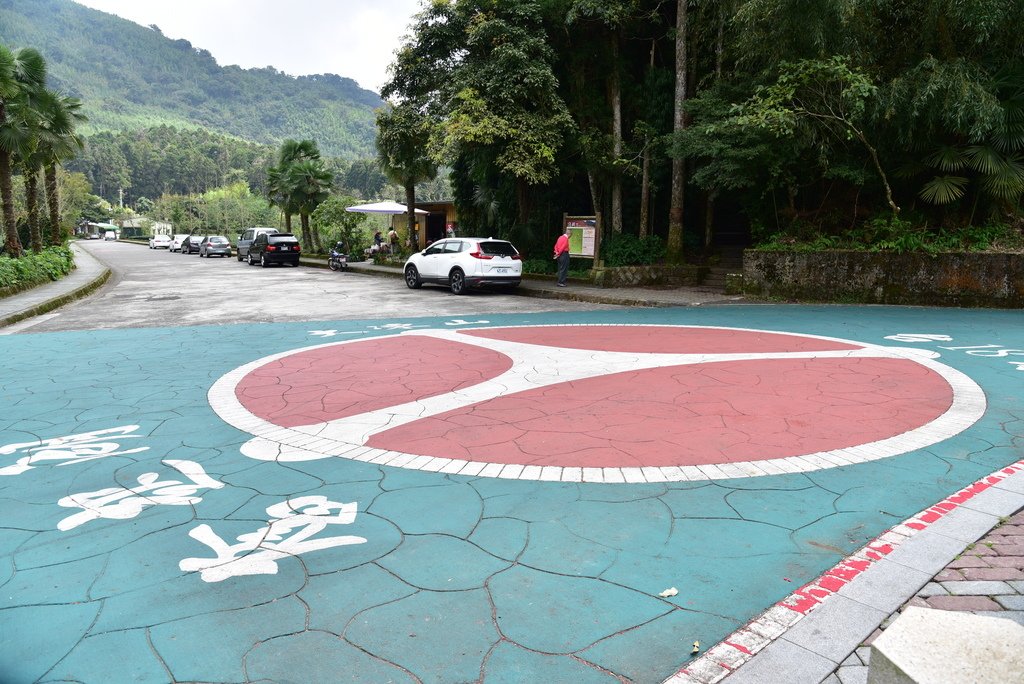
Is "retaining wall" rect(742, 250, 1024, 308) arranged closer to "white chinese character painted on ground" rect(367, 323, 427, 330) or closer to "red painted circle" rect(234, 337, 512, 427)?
"white chinese character painted on ground" rect(367, 323, 427, 330)

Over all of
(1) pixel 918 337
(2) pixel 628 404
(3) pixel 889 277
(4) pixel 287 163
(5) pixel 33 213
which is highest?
(4) pixel 287 163

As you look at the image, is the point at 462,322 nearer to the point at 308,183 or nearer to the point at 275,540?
the point at 275,540

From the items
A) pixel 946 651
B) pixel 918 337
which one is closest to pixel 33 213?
pixel 918 337

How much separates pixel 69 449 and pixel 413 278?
14738 millimetres

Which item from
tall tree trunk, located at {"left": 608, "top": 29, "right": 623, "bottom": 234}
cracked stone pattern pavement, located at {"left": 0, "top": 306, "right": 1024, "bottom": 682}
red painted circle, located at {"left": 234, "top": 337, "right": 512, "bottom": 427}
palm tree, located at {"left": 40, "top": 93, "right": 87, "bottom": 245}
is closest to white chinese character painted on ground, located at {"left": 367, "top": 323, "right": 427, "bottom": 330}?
red painted circle, located at {"left": 234, "top": 337, "right": 512, "bottom": 427}

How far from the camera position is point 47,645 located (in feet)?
7.79

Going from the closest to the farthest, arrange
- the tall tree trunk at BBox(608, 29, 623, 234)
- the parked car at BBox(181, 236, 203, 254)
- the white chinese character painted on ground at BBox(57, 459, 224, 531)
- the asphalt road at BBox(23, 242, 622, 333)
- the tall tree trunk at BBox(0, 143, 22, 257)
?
1. the white chinese character painted on ground at BBox(57, 459, 224, 531)
2. the asphalt road at BBox(23, 242, 622, 333)
3. the tall tree trunk at BBox(608, 29, 623, 234)
4. the tall tree trunk at BBox(0, 143, 22, 257)
5. the parked car at BBox(181, 236, 203, 254)

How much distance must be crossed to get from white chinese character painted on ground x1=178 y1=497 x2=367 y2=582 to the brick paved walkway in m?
2.18

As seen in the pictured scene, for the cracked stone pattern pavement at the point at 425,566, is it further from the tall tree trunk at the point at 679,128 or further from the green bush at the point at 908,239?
the tall tree trunk at the point at 679,128

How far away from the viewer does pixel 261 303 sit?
14.9 metres

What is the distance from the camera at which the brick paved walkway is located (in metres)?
2.23

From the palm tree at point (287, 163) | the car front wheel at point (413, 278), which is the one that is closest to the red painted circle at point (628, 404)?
the car front wheel at point (413, 278)

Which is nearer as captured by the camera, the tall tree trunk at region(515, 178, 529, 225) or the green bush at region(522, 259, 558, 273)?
the green bush at region(522, 259, 558, 273)

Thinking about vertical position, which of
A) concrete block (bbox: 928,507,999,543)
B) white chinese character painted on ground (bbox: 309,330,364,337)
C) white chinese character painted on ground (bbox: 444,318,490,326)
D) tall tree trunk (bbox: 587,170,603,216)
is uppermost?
tall tree trunk (bbox: 587,170,603,216)
